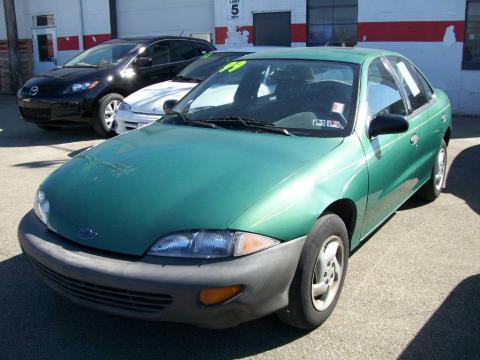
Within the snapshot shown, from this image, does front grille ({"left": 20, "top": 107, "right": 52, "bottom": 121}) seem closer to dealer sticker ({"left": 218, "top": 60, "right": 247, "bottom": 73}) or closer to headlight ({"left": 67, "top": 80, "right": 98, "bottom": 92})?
headlight ({"left": 67, "top": 80, "right": 98, "bottom": 92})

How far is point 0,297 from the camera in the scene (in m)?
3.45

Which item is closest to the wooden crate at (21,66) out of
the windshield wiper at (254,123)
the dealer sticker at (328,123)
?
the windshield wiper at (254,123)

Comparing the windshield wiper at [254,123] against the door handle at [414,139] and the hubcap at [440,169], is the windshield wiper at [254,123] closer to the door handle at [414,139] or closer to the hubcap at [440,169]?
the door handle at [414,139]

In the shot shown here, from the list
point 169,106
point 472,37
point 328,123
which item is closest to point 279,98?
point 328,123

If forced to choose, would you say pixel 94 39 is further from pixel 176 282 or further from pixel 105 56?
pixel 176 282

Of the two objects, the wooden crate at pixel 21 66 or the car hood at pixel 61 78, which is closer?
the car hood at pixel 61 78

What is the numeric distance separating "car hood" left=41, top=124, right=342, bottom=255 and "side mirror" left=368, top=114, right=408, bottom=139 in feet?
1.22

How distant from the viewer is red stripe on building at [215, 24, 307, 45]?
12945 millimetres

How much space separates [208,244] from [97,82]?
6.89 metres

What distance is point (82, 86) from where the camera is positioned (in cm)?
871

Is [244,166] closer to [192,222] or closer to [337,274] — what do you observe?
[192,222]

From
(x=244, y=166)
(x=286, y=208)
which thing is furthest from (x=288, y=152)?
(x=286, y=208)

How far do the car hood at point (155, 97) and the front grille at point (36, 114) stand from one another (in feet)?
5.45

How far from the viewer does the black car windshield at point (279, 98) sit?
3641mm
